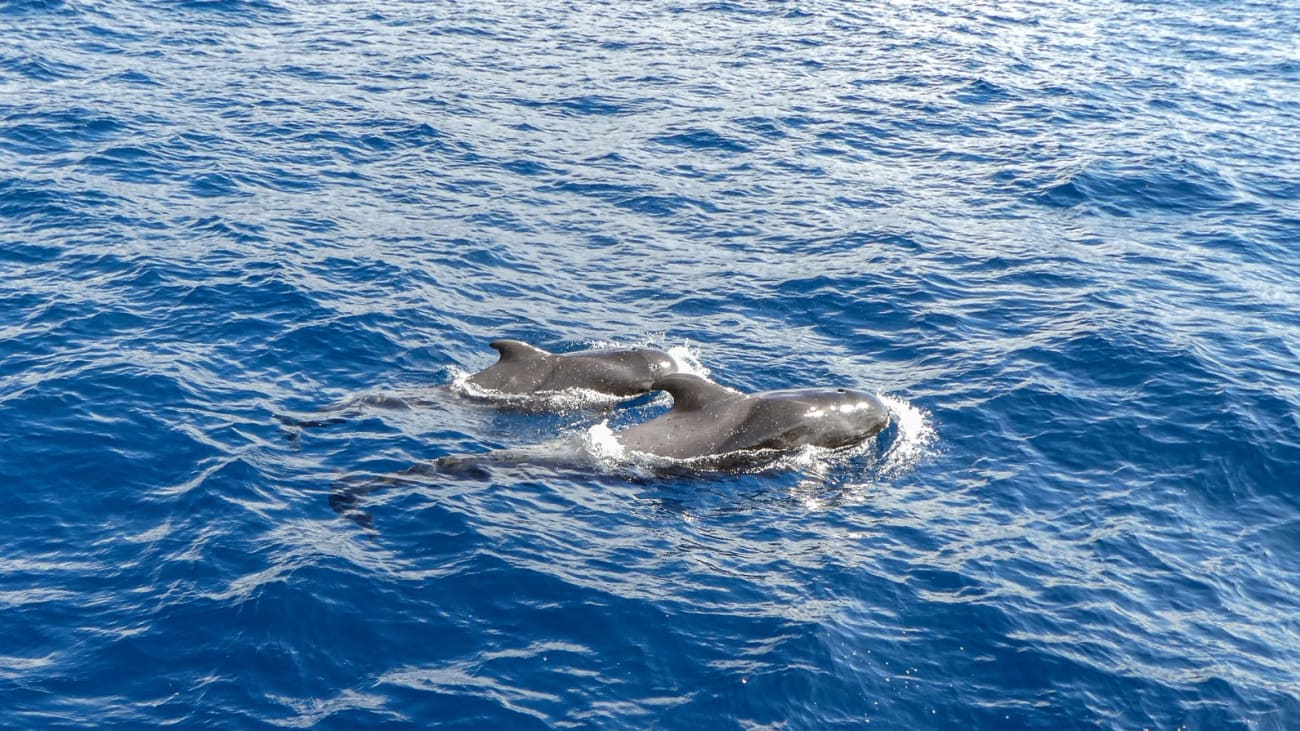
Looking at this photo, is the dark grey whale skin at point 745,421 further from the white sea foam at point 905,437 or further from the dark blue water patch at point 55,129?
the dark blue water patch at point 55,129

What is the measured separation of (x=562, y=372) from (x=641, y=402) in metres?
1.64

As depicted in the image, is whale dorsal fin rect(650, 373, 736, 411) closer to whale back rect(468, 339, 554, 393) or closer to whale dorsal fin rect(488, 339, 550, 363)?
whale back rect(468, 339, 554, 393)

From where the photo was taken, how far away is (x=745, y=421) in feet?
69.5

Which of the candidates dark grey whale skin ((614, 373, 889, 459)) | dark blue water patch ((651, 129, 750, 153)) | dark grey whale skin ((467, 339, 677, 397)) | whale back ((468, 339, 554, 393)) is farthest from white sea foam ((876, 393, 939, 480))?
dark blue water patch ((651, 129, 750, 153))

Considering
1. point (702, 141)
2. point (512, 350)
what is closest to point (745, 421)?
point (512, 350)

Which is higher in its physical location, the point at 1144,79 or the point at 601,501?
the point at 1144,79

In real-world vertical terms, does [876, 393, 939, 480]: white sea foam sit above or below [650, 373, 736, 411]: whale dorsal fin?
below

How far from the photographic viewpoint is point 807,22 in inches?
1983

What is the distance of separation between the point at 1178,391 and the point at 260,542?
675 inches

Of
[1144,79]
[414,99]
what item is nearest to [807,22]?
[1144,79]

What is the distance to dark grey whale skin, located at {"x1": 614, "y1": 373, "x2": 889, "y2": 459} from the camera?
2092cm

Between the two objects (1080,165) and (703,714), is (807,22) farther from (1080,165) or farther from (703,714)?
(703,714)

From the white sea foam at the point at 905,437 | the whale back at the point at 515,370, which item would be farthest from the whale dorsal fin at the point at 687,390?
the white sea foam at the point at 905,437

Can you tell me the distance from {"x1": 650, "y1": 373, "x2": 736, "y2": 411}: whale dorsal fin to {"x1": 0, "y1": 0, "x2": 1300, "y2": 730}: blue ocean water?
4.38 feet
